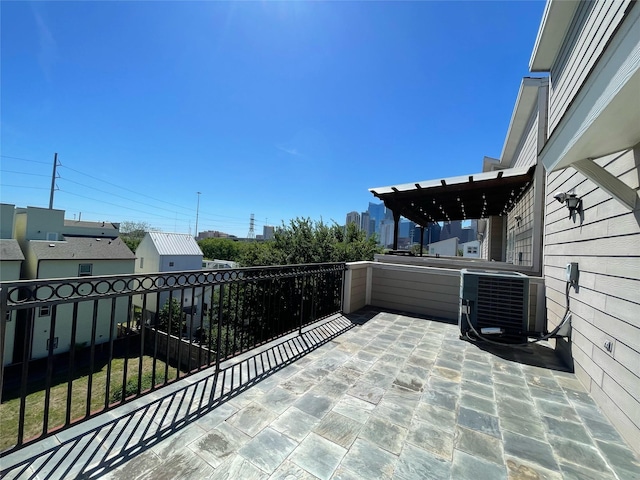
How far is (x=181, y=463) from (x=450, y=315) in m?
4.76

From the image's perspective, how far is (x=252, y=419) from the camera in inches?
70.9

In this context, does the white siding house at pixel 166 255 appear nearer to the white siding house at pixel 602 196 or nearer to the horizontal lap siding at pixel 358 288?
the horizontal lap siding at pixel 358 288

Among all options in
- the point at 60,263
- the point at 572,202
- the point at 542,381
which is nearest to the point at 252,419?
the point at 542,381

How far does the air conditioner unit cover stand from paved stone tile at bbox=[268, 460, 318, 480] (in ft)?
10.2

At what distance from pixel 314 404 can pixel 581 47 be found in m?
4.93

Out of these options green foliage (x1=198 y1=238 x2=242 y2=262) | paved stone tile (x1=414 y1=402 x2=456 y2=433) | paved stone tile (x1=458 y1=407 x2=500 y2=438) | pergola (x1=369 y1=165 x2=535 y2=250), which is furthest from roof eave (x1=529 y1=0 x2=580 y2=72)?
green foliage (x1=198 y1=238 x2=242 y2=262)

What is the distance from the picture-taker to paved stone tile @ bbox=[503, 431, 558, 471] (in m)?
1.53

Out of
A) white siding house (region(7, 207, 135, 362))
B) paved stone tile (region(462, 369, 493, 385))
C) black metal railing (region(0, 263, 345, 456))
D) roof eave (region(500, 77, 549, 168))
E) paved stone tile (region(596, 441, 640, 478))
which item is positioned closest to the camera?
black metal railing (region(0, 263, 345, 456))

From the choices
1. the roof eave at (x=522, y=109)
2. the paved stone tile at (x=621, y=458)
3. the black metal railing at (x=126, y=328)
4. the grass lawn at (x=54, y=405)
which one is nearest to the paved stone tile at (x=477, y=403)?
the paved stone tile at (x=621, y=458)

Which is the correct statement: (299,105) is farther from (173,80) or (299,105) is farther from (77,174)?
(77,174)

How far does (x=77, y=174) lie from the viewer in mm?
36500

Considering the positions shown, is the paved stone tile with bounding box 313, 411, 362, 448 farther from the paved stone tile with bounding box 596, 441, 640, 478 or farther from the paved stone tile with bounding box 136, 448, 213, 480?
the paved stone tile with bounding box 596, 441, 640, 478

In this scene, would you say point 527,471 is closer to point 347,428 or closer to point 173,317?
point 347,428

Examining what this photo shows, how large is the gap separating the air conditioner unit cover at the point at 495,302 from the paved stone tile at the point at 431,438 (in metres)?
2.22
